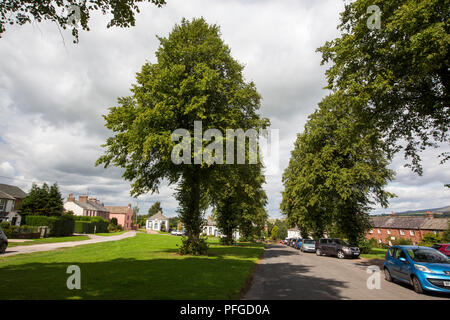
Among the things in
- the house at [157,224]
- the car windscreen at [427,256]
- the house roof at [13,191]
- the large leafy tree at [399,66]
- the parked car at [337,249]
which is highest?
the large leafy tree at [399,66]

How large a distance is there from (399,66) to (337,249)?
53.3ft

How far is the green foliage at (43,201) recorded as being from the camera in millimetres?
40766

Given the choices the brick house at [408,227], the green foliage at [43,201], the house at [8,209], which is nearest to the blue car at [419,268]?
the green foliage at [43,201]

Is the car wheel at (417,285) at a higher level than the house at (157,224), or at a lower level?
higher

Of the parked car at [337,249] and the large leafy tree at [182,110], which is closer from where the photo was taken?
the large leafy tree at [182,110]

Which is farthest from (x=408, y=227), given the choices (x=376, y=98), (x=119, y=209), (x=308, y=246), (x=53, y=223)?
(x=119, y=209)

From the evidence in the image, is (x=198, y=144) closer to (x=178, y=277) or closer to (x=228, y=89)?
(x=228, y=89)

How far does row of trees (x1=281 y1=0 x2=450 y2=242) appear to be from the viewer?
11.6 m

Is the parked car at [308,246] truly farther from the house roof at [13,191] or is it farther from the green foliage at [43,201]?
the house roof at [13,191]

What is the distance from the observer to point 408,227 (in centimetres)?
5934

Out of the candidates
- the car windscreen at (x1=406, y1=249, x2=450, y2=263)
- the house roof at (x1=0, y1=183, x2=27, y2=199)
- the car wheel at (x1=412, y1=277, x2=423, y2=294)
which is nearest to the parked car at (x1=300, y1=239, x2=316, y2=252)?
the car windscreen at (x1=406, y1=249, x2=450, y2=263)

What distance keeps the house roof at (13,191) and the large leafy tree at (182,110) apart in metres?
54.4

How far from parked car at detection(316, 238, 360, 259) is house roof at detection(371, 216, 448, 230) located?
4412 cm
